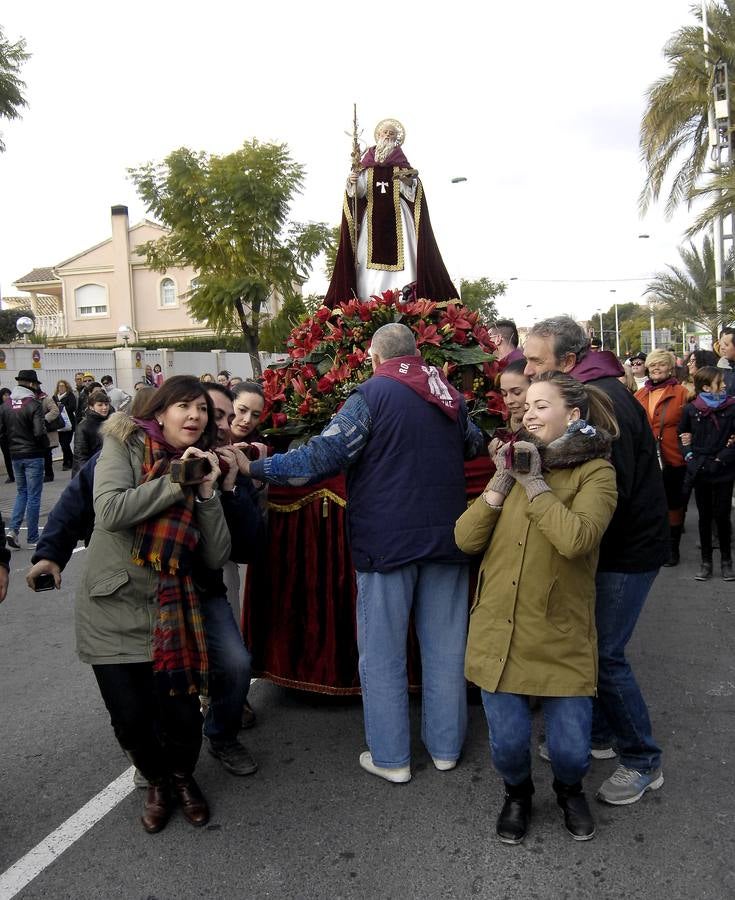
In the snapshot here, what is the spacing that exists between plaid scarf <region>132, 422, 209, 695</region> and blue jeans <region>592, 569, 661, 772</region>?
154 centimetres

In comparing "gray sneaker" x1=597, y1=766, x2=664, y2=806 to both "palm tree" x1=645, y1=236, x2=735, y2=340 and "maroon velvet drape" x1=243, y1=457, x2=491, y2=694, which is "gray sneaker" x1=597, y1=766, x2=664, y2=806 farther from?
"palm tree" x1=645, y1=236, x2=735, y2=340

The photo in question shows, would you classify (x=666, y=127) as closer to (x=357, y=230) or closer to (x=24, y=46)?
(x=24, y=46)

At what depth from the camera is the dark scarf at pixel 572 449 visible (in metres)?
2.87

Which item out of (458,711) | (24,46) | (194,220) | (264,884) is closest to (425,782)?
(458,711)

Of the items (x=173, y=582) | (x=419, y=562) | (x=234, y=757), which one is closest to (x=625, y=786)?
(x=419, y=562)

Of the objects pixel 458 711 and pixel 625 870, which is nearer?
pixel 625 870

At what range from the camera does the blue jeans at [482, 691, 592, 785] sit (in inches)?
116

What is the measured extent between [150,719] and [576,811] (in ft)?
5.37

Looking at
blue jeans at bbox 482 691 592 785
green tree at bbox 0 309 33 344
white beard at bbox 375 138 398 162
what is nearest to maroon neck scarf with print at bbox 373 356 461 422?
blue jeans at bbox 482 691 592 785

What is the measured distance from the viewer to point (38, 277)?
51.1 metres

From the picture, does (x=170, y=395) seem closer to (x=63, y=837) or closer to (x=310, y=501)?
(x=310, y=501)

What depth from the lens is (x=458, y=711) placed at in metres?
3.63

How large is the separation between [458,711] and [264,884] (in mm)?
1130

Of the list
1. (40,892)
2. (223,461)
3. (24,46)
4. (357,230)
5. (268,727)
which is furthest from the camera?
(24,46)
